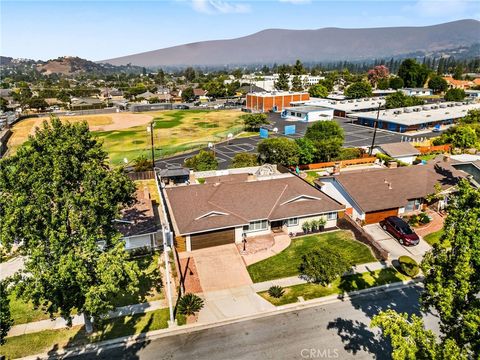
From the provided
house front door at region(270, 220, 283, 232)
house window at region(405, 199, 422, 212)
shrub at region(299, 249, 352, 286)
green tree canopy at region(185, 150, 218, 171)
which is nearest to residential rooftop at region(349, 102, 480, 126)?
house window at region(405, 199, 422, 212)

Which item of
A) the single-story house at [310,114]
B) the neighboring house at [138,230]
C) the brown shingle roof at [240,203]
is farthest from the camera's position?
the single-story house at [310,114]

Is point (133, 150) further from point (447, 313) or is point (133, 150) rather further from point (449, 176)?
point (447, 313)

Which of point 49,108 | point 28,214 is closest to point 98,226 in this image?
point 28,214

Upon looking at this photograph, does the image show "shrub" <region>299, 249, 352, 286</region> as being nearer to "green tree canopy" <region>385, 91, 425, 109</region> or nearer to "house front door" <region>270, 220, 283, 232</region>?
"house front door" <region>270, 220, 283, 232</region>

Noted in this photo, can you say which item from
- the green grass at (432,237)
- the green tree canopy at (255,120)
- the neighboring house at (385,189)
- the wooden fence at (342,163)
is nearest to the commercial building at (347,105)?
the green tree canopy at (255,120)

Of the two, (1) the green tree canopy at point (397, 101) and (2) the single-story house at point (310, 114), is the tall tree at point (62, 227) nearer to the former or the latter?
(2) the single-story house at point (310, 114)
